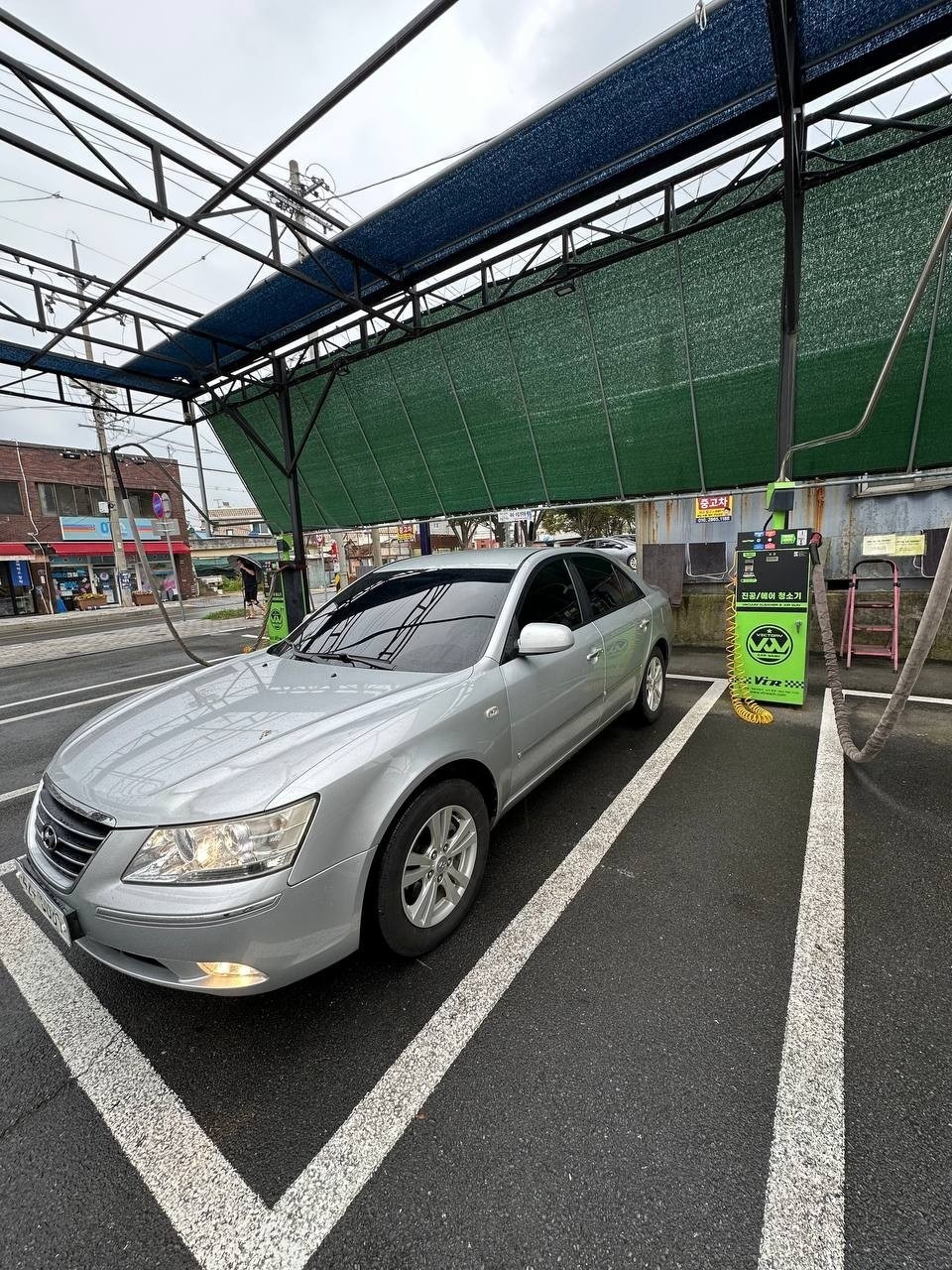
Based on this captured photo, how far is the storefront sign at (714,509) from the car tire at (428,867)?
34.1 feet

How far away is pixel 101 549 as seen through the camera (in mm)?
26875

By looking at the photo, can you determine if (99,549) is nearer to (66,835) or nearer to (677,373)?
(677,373)

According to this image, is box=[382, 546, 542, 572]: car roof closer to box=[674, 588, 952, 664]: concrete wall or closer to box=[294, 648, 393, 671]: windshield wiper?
box=[294, 648, 393, 671]: windshield wiper

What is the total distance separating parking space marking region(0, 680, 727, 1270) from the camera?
134cm

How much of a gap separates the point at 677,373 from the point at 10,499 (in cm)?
2830

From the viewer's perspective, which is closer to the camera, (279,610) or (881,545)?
(881,545)

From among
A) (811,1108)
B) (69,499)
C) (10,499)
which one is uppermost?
(69,499)

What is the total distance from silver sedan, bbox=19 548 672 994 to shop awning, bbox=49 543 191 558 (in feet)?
88.8

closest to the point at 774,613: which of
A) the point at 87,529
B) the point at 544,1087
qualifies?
the point at 544,1087

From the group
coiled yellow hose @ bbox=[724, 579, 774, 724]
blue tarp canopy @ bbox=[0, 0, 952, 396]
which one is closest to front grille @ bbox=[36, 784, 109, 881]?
coiled yellow hose @ bbox=[724, 579, 774, 724]

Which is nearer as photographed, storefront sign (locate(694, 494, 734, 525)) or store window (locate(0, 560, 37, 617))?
storefront sign (locate(694, 494, 734, 525))

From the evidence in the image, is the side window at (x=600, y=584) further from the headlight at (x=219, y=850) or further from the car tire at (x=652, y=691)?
the headlight at (x=219, y=850)

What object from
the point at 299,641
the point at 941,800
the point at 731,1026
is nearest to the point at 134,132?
the point at 299,641

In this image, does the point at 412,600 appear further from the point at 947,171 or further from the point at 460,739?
the point at 947,171
